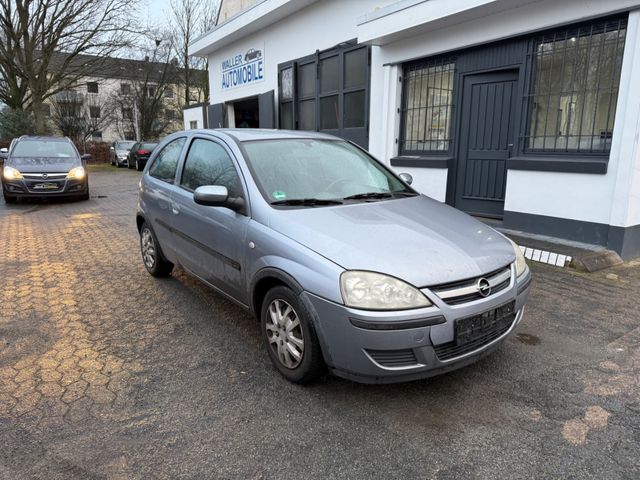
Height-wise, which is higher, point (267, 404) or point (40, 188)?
point (40, 188)

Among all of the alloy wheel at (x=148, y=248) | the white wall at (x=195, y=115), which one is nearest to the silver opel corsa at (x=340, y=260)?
the alloy wheel at (x=148, y=248)

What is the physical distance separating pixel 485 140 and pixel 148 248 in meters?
5.45

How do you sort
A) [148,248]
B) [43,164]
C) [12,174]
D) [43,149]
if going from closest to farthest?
[148,248] < [12,174] < [43,164] < [43,149]

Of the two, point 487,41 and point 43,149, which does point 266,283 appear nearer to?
point 487,41

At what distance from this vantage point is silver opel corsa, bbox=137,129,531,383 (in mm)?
2547

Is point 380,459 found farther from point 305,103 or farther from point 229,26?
point 229,26

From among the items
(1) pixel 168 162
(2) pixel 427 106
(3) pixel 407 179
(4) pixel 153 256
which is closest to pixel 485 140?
(2) pixel 427 106

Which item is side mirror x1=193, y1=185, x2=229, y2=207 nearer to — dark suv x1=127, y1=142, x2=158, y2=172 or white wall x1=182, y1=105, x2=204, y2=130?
white wall x1=182, y1=105, x2=204, y2=130

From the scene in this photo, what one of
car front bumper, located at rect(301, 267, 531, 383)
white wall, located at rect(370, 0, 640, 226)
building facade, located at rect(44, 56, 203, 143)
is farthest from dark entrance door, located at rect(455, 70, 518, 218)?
building facade, located at rect(44, 56, 203, 143)

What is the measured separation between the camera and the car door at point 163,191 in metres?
4.55

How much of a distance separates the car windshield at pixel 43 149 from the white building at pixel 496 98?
6.24 metres

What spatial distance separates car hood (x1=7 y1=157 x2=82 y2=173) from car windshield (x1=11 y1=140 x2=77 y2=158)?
0.84 ft

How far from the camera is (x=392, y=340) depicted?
2.50 meters

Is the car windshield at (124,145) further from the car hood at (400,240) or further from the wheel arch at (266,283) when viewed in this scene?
the car hood at (400,240)
